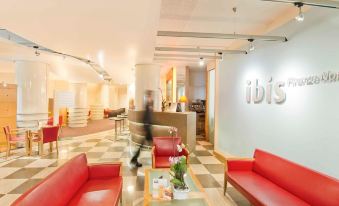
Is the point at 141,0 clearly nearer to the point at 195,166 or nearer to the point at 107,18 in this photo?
the point at 107,18

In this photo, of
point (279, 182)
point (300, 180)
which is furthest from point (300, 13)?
point (279, 182)

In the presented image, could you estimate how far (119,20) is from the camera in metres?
3.23

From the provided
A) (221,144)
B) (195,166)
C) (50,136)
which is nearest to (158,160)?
(195,166)

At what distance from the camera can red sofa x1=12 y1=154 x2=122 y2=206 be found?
2.01 metres

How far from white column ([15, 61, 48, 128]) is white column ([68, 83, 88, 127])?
5.00 meters

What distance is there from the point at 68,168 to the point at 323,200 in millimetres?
3252

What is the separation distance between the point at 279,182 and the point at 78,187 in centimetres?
304

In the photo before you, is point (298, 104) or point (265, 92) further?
point (265, 92)

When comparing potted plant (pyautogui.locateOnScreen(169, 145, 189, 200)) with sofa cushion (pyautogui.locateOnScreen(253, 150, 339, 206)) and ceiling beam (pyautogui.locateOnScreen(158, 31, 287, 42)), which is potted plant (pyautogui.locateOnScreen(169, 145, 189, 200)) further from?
ceiling beam (pyautogui.locateOnScreen(158, 31, 287, 42))

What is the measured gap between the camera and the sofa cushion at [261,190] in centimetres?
257

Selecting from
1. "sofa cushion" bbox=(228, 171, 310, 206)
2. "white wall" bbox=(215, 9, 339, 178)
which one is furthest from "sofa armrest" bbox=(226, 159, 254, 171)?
"white wall" bbox=(215, 9, 339, 178)

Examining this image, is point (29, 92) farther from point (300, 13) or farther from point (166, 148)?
point (300, 13)

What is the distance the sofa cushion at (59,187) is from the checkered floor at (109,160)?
93cm

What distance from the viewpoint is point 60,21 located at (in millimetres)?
3252
